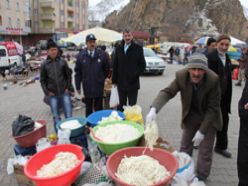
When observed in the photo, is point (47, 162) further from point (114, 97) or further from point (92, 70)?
point (114, 97)

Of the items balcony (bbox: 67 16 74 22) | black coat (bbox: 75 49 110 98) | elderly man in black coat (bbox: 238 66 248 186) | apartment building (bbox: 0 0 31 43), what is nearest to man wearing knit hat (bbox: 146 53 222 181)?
elderly man in black coat (bbox: 238 66 248 186)

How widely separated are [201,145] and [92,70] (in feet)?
8.50

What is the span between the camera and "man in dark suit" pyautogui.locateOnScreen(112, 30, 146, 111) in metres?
5.12

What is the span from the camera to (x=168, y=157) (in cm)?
262

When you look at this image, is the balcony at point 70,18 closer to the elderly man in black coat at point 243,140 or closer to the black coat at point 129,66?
the black coat at point 129,66

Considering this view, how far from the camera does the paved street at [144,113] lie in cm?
387

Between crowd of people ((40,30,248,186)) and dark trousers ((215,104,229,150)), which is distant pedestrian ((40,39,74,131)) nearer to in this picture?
crowd of people ((40,30,248,186))

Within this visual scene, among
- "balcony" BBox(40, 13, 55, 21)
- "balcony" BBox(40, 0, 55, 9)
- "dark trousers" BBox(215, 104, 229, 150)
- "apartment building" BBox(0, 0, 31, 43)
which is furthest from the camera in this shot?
"balcony" BBox(40, 13, 55, 21)

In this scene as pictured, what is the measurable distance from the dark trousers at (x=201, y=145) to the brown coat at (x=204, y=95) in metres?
0.17

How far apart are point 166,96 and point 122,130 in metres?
0.68

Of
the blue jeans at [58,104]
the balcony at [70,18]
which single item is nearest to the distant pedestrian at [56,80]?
the blue jeans at [58,104]

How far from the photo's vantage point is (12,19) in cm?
4303

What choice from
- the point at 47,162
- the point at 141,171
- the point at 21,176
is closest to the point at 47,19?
the point at 21,176

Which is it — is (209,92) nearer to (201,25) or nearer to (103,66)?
(103,66)
